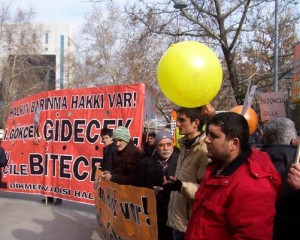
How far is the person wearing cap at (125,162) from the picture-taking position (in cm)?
523

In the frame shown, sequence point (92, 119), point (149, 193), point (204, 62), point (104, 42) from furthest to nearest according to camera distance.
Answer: point (104, 42)
point (92, 119)
point (149, 193)
point (204, 62)

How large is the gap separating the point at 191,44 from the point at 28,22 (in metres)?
35.5

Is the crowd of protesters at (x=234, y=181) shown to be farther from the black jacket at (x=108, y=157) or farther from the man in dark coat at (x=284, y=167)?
the black jacket at (x=108, y=157)

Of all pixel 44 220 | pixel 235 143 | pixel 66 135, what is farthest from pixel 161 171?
pixel 66 135

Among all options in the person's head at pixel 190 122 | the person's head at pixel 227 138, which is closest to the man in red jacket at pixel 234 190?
the person's head at pixel 227 138

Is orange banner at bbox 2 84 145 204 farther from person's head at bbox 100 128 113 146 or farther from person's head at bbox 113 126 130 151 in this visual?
person's head at bbox 113 126 130 151

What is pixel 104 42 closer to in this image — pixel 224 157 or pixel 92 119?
pixel 92 119

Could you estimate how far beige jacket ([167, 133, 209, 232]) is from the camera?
3426 mm

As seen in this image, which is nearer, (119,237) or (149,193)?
(149,193)

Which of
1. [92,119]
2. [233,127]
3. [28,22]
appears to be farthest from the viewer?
[28,22]

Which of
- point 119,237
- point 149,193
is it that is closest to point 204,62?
point 149,193

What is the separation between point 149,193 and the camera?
165 inches

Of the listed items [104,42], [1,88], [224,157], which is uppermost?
[104,42]

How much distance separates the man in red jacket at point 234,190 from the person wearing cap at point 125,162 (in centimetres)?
264
